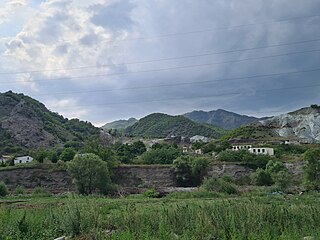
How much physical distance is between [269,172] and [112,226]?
5084 cm

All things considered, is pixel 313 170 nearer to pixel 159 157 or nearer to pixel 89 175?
pixel 89 175

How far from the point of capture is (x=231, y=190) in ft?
145

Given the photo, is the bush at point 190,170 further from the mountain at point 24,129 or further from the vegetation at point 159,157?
the mountain at point 24,129

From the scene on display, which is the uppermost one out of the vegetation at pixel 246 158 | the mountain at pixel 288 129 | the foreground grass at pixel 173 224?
the mountain at pixel 288 129

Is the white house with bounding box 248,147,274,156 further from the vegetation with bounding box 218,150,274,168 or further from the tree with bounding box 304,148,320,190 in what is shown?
the tree with bounding box 304,148,320,190

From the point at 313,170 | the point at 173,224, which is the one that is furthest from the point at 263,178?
the point at 173,224

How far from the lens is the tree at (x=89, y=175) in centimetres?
5119

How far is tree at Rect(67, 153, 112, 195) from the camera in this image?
51.2 meters

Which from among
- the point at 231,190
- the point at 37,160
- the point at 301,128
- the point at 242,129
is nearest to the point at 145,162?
the point at 37,160

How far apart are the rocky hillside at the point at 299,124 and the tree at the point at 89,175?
337ft

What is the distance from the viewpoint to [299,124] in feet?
508

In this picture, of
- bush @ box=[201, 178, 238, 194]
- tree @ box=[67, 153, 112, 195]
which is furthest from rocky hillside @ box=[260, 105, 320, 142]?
tree @ box=[67, 153, 112, 195]

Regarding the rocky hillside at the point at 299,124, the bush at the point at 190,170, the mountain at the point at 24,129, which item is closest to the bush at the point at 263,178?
the bush at the point at 190,170

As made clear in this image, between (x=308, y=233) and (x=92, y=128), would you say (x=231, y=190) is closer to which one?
(x=308, y=233)
